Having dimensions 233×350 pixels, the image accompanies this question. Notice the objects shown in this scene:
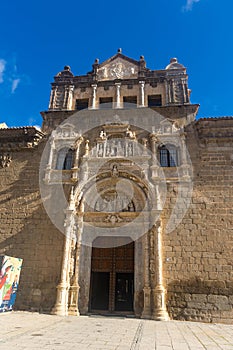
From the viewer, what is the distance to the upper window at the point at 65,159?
11047 millimetres

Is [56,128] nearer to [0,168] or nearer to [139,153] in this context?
[0,168]

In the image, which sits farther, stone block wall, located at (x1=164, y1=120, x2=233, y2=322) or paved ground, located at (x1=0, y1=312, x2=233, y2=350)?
stone block wall, located at (x1=164, y1=120, x2=233, y2=322)

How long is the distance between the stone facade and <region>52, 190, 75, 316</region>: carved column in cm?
4

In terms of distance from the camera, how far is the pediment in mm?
12970

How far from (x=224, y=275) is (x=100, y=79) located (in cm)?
1086

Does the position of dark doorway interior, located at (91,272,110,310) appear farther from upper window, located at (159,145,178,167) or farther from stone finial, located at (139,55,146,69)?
stone finial, located at (139,55,146,69)

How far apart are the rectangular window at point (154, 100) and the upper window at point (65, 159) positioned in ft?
15.5

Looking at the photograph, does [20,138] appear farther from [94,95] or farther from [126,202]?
[126,202]

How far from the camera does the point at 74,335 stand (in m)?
5.14

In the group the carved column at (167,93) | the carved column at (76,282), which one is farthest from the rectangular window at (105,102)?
the carved column at (76,282)

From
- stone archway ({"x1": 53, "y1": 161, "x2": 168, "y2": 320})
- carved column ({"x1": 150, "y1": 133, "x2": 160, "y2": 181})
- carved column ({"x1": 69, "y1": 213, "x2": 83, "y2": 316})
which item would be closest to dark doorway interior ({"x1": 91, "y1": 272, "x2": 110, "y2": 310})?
stone archway ({"x1": 53, "y1": 161, "x2": 168, "y2": 320})

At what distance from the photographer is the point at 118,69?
13.2 meters

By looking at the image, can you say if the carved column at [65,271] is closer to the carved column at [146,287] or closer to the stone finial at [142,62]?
the carved column at [146,287]

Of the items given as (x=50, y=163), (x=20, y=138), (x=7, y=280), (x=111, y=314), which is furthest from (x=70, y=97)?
(x=111, y=314)
